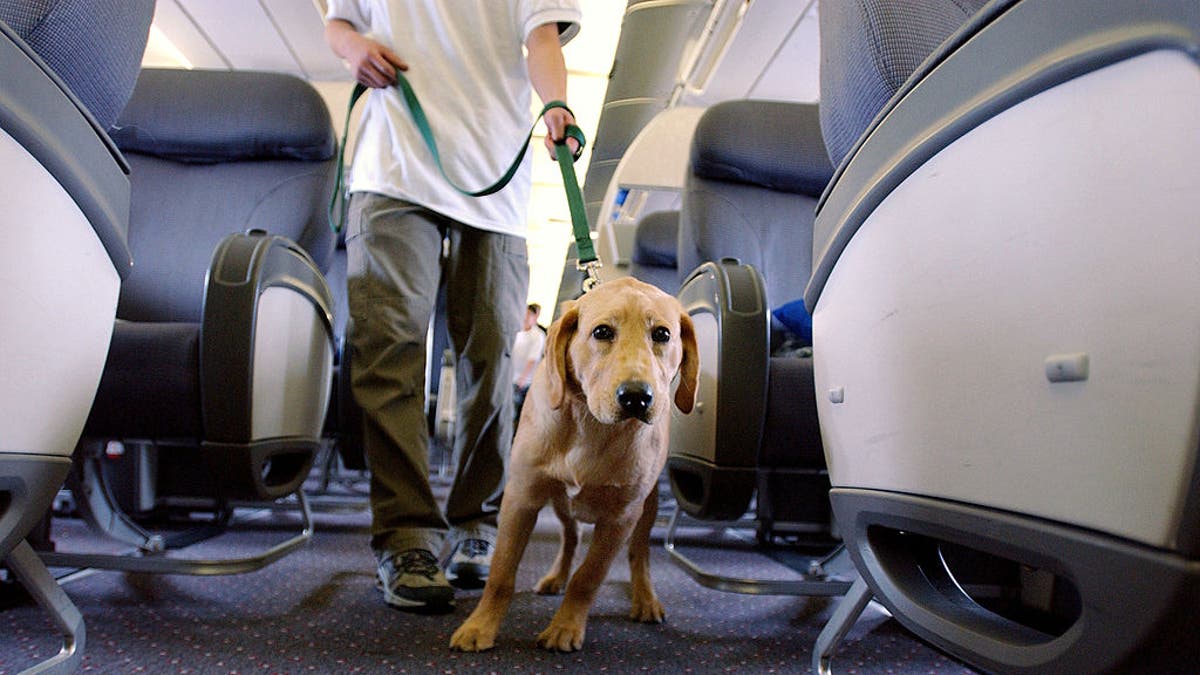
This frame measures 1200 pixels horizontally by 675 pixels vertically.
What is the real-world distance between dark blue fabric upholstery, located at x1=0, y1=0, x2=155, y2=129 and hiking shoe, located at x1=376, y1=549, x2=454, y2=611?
102cm

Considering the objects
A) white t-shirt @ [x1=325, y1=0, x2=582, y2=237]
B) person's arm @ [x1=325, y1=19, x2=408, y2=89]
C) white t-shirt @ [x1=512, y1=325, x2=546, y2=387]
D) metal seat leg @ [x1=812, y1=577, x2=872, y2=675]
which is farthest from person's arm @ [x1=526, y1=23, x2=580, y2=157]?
white t-shirt @ [x1=512, y1=325, x2=546, y2=387]

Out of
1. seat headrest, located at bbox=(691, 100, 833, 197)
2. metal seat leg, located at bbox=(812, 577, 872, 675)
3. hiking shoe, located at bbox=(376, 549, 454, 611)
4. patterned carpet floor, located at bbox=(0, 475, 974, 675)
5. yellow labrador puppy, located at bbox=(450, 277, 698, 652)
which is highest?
seat headrest, located at bbox=(691, 100, 833, 197)

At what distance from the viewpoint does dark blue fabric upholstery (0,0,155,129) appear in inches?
38.6

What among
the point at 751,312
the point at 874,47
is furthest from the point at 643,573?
the point at 874,47

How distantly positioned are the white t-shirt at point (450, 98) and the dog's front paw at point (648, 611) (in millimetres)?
961

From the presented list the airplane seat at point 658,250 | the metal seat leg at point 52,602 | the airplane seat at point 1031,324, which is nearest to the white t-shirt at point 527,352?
the airplane seat at point 658,250

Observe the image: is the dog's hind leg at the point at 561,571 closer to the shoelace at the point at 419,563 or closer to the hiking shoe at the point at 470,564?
the hiking shoe at the point at 470,564

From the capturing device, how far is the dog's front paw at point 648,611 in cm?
166

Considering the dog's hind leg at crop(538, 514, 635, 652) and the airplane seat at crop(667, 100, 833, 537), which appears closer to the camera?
the dog's hind leg at crop(538, 514, 635, 652)

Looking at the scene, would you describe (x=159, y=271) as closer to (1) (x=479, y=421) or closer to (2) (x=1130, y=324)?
(1) (x=479, y=421)

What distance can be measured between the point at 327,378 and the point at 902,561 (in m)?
1.64

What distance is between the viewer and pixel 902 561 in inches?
36.5

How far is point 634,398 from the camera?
116 centimetres

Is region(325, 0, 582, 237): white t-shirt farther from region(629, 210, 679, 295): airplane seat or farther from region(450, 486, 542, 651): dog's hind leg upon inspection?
region(629, 210, 679, 295): airplane seat
